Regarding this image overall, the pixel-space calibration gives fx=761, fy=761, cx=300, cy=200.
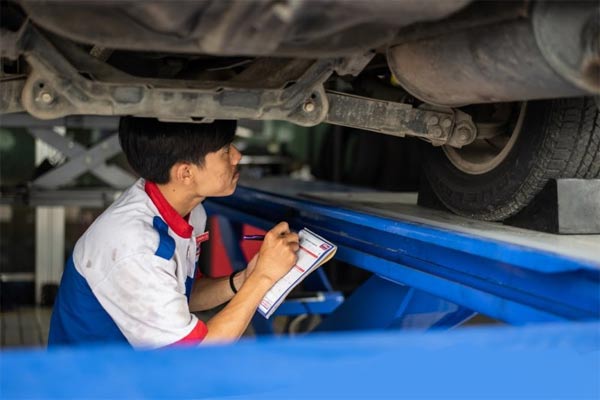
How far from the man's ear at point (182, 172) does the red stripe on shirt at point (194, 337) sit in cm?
39

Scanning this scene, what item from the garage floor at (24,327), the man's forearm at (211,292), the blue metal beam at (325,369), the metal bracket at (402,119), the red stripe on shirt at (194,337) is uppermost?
the metal bracket at (402,119)

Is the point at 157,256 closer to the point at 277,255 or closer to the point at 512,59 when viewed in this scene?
the point at 277,255

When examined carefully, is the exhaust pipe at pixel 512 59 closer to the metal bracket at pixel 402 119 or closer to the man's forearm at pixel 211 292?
the metal bracket at pixel 402 119

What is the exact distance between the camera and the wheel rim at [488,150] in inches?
71.1

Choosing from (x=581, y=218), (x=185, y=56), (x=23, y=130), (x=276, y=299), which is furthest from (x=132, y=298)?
(x=23, y=130)

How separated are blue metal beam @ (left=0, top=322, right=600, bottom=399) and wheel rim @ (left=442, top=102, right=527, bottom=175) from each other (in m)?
0.86

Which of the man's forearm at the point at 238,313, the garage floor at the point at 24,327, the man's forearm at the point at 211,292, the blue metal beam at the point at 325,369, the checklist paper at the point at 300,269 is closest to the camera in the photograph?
the blue metal beam at the point at 325,369

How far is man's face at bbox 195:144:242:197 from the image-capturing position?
1798mm

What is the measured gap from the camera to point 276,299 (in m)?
1.74

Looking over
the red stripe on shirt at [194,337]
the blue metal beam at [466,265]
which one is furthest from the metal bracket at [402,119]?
the red stripe on shirt at [194,337]

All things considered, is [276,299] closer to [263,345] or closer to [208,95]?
[208,95]

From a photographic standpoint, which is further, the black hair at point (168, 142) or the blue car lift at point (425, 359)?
the black hair at point (168, 142)

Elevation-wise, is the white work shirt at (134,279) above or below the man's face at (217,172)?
below

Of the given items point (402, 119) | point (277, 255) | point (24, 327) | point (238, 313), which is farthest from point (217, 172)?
point (24, 327)
